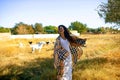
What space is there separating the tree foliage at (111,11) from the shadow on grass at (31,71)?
14.1 feet

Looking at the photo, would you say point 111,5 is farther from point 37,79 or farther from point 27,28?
point 27,28

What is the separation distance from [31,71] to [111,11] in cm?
563

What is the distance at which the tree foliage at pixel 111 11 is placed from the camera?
16.3 meters

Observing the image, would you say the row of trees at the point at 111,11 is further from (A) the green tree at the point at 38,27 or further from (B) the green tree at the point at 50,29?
(B) the green tree at the point at 50,29

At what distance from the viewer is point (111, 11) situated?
666 inches

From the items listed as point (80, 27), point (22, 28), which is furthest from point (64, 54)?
point (80, 27)

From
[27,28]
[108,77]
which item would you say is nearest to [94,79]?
[108,77]

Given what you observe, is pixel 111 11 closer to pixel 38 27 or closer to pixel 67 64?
pixel 67 64

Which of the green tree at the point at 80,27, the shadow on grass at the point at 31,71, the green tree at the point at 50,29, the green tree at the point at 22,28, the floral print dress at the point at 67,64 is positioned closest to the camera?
the floral print dress at the point at 67,64

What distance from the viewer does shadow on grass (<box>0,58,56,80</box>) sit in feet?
48.5

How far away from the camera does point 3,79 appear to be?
16.5 meters

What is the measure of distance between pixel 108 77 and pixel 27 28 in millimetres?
83607

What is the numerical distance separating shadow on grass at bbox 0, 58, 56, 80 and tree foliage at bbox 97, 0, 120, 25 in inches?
169

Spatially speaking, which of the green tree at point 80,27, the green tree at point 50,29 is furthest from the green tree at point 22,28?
the green tree at point 80,27
